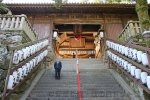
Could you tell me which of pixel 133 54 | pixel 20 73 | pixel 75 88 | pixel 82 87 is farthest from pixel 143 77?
pixel 20 73

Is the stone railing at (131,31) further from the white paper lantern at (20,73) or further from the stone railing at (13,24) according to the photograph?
the white paper lantern at (20,73)

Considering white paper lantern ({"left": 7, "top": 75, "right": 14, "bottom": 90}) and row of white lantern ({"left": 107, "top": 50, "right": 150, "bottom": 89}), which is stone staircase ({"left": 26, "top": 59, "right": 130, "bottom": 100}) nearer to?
row of white lantern ({"left": 107, "top": 50, "right": 150, "bottom": 89})

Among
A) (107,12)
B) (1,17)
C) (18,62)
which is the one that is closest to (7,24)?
(1,17)

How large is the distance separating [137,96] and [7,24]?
6646 millimetres

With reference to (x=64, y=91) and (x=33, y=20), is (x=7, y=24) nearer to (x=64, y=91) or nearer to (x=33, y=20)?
(x=64, y=91)

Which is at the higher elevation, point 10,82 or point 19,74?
point 19,74

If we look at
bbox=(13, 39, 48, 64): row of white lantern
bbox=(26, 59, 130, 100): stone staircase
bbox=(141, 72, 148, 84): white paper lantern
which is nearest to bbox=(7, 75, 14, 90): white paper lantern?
bbox=(13, 39, 48, 64): row of white lantern

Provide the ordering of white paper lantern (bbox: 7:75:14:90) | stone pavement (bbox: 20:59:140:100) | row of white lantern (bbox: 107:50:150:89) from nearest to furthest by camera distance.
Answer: white paper lantern (bbox: 7:75:14:90)
row of white lantern (bbox: 107:50:150:89)
stone pavement (bbox: 20:59:140:100)

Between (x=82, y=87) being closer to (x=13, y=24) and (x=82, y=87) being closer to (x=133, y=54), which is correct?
(x=133, y=54)

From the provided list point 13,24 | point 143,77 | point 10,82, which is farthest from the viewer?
point 13,24

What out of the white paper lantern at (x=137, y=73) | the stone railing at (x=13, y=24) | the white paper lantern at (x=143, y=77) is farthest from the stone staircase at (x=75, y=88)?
the stone railing at (x=13, y=24)

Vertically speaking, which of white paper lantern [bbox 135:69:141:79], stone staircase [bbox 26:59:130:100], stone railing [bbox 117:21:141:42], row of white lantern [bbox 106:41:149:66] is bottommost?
stone staircase [bbox 26:59:130:100]

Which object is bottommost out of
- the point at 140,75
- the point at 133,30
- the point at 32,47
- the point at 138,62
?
the point at 140,75

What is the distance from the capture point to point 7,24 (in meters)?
8.05
